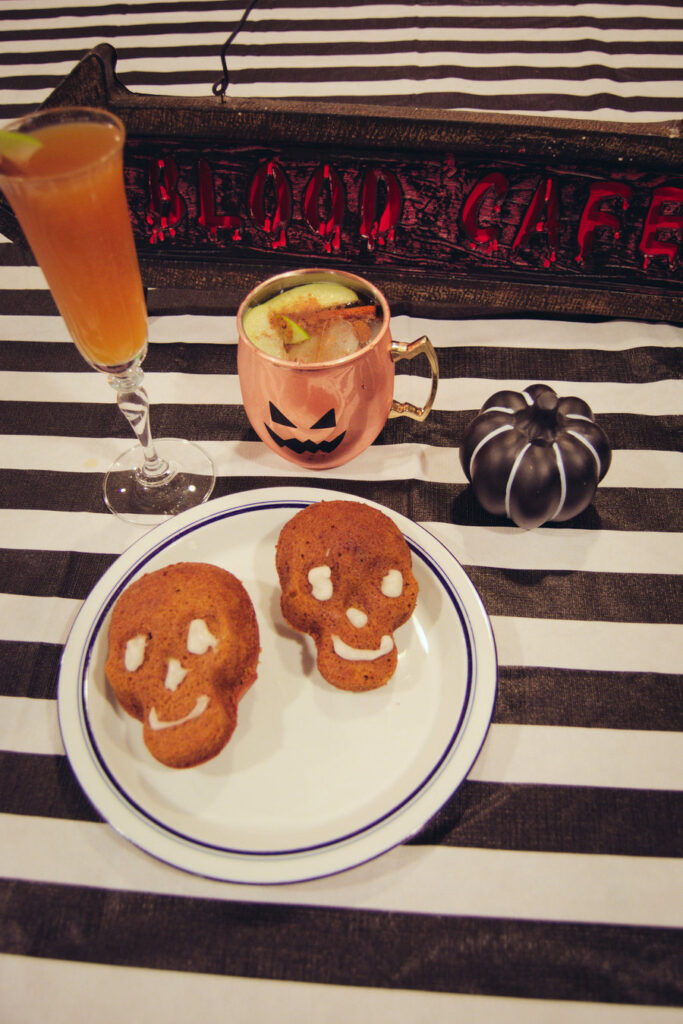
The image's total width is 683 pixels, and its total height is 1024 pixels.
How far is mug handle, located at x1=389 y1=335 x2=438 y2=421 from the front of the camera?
3.79ft

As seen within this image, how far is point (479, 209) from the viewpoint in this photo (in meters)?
1.33

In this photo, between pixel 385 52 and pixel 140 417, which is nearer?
pixel 140 417

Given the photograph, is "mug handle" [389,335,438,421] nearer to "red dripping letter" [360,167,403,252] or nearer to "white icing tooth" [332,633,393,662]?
"red dripping letter" [360,167,403,252]

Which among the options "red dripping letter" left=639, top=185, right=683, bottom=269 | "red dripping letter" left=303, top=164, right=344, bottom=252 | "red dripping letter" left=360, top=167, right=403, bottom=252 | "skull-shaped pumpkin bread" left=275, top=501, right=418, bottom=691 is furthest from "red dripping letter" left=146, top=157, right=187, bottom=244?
"red dripping letter" left=639, top=185, right=683, bottom=269

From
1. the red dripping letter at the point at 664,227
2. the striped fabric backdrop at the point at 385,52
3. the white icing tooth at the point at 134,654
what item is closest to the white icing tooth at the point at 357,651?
the white icing tooth at the point at 134,654

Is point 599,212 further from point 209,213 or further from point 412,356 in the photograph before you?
point 209,213

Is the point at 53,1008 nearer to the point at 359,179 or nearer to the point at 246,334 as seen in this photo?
the point at 246,334

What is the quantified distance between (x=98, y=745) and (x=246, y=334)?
677mm

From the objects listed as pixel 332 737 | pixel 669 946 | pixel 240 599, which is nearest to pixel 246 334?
pixel 240 599

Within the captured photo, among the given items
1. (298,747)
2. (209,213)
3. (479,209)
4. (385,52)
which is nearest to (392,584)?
(298,747)

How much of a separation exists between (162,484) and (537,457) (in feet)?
2.34

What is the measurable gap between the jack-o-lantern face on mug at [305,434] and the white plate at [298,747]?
22 cm

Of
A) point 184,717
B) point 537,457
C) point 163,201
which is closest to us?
point 184,717

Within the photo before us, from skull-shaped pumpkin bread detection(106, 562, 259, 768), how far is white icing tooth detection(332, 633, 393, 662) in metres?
0.13
